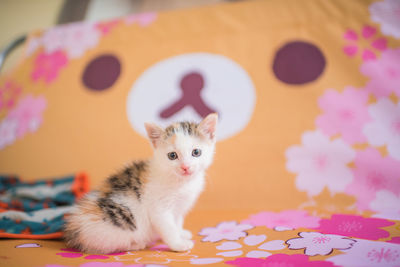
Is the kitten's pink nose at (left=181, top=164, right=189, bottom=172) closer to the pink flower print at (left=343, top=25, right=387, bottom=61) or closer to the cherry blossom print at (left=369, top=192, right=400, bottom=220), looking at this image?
the cherry blossom print at (left=369, top=192, right=400, bottom=220)

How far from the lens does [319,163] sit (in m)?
1.29

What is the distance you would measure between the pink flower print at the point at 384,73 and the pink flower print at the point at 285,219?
2.52 ft

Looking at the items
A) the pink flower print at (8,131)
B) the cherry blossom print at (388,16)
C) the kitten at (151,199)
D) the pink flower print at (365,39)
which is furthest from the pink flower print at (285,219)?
the pink flower print at (8,131)

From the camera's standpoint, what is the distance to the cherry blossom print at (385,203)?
3.57 ft

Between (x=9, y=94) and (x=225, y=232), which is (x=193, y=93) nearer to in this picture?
(x=225, y=232)

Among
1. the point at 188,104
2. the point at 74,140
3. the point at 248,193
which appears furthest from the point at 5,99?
the point at 248,193

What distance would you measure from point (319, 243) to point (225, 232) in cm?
35

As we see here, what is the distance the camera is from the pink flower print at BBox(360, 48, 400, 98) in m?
1.29

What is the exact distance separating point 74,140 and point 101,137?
0.61ft

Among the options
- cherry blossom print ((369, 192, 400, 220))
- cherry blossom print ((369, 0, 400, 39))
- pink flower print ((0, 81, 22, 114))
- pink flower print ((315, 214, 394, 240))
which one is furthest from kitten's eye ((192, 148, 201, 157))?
pink flower print ((0, 81, 22, 114))

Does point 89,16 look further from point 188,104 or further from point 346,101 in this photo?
point 346,101

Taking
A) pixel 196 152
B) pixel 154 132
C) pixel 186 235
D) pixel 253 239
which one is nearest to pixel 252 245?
pixel 253 239

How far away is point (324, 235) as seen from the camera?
33.2 inches

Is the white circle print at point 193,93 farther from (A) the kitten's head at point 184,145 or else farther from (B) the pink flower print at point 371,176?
(B) the pink flower print at point 371,176
